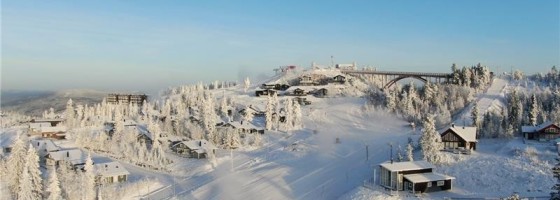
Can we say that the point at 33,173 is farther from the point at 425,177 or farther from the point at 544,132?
the point at 544,132

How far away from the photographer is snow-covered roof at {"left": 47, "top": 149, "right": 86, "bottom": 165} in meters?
73.0

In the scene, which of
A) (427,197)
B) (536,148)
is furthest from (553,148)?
Answer: (427,197)

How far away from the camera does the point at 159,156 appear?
256 feet

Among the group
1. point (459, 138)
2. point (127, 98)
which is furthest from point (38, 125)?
point (459, 138)

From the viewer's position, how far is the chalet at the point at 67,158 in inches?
2839

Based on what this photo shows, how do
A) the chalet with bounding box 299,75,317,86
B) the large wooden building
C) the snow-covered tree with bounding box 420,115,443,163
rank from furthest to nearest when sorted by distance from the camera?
the chalet with bounding box 299,75,317,86
the large wooden building
the snow-covered tree with bounding box 420,115,443,163

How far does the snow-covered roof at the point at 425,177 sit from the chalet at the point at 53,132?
71.5 meters

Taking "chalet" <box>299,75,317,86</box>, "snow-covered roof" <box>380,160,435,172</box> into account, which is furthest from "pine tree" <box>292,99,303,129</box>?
"snow-covered roof" <box>380,160,435,172</box>

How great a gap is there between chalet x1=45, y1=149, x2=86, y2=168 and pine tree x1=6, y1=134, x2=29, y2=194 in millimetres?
9736

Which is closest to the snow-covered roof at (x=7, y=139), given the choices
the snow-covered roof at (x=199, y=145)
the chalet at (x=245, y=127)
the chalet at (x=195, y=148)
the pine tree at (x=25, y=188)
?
the chalet at (x=195, y=148)

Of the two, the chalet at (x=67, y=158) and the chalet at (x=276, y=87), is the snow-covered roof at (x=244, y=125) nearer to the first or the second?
the chalet at (x=67, y=158)

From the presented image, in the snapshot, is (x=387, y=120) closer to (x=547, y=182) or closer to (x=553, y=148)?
(x=553, y=148)

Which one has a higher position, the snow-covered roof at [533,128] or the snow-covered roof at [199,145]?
the snow-covered roof at [533,128]

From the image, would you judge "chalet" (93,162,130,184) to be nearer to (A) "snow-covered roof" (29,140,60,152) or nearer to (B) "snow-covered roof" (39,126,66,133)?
(A) "snow-covered roof" (29,140,60,152)
